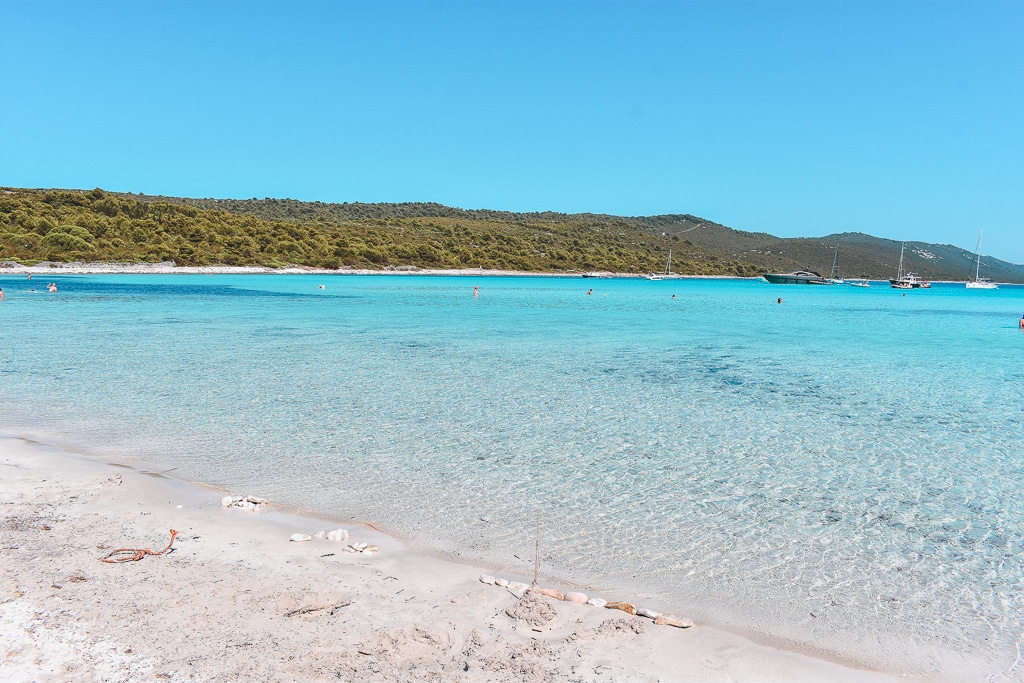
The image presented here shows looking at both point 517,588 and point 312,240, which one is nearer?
point 517,588

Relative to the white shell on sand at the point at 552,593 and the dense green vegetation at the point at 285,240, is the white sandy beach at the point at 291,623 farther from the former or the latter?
the dense green vegetation at the point at 285,240

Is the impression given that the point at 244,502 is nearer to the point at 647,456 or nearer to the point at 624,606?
the point at 624,606

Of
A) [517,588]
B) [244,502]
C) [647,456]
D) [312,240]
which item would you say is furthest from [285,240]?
[517,588]

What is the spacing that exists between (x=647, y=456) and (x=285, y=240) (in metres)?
108

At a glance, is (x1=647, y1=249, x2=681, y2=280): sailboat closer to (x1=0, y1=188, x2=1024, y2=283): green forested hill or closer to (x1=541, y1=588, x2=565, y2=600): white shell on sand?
(x1=0, y1=188, x2=1024, y2=283): green forested hill

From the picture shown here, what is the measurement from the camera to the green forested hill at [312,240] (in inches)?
3447

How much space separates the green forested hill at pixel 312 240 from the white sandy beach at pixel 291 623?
90073 millimetres

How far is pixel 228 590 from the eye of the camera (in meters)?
5.22

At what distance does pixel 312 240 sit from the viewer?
4530 inches

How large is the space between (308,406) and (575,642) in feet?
31.1

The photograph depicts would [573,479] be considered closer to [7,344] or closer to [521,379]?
[521,379]

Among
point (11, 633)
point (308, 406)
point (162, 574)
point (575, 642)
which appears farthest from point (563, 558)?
point (308, 406)

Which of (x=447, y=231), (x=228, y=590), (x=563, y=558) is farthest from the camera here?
(x=447, y=231)

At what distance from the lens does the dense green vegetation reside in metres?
86.8
